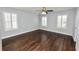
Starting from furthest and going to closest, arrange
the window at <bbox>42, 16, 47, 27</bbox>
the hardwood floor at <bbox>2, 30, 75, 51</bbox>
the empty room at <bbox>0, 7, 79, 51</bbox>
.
Answer: 1. the window at <bbox>42, 16, 47, 27</bbox>
2. the hardwood floor at <bbox>2, 30, 75, 51</bbox>
3. the empty room at <bbox>0, 7, 79, 51</bbox>

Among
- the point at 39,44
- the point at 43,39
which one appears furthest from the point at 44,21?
the point at 39,44

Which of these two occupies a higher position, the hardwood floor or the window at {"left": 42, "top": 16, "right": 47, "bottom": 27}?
the window at {"left": 42, "top": 16, "right": 47, "bottom": 27}

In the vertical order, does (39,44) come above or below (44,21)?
below

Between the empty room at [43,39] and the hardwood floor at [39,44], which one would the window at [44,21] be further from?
the hardwood floor at [39,44]

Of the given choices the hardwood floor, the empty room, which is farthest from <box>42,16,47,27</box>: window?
the hardwood floor

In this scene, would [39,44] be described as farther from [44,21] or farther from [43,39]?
[44,21]

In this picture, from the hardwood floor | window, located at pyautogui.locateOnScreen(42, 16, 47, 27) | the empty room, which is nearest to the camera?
the empty room

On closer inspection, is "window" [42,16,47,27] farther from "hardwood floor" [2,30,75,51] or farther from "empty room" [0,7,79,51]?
"hardwood floor" [2,30,75,51]

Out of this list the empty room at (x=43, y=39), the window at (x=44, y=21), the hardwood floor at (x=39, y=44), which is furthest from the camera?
the window at (x=44, y=21)

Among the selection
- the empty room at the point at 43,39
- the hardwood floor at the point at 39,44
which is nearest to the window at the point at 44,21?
the empty room at the point at 43,39
